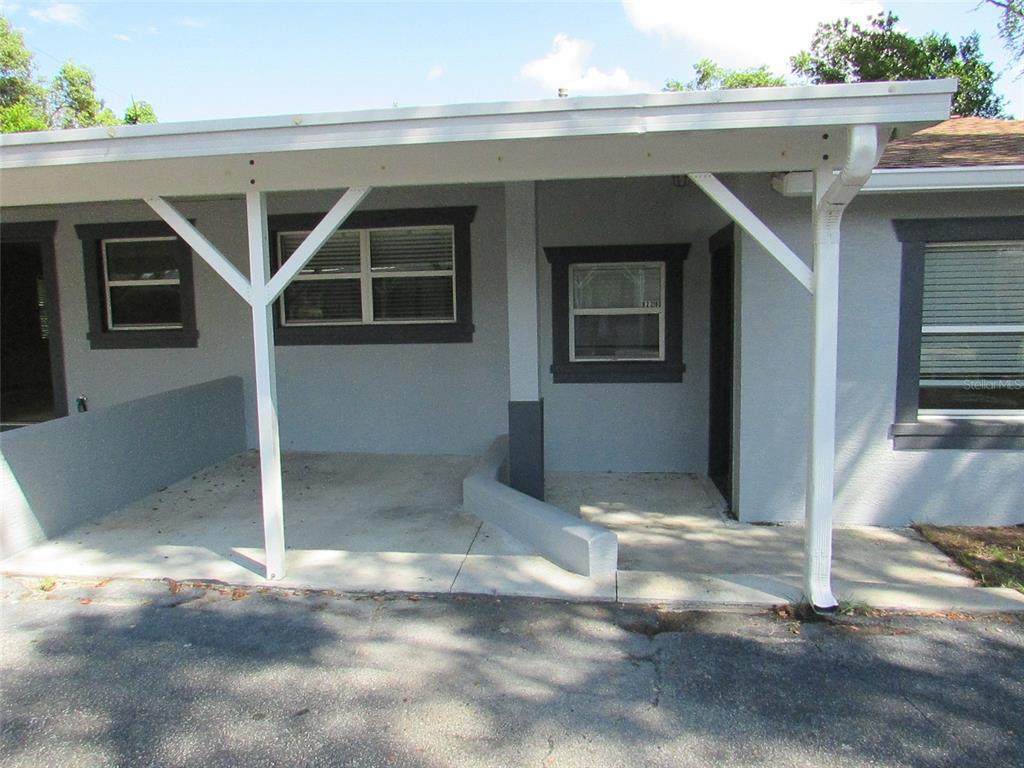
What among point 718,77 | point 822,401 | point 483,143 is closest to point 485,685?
point 822,401

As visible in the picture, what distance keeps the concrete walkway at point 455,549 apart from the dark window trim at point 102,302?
2029mm

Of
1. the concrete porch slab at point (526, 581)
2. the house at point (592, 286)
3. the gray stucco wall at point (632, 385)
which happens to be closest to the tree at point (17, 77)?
the house at point (592, 286)

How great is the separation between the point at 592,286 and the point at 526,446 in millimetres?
2135

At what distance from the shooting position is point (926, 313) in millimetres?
5434

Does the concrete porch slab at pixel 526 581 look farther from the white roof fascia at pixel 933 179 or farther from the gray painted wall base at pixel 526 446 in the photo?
the white roof fascia at pixel 933 179

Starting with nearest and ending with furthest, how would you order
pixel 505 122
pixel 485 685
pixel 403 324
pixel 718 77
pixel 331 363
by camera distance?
pixel 485 685 < pixel 505 122 < pixel 403 324 < pixel 331 363 < pixel 718 77

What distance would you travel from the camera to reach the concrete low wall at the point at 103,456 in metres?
4.81

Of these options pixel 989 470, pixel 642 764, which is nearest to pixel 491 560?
pixel 642 764

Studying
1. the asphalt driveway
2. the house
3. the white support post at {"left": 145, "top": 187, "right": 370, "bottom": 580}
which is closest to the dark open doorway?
the house

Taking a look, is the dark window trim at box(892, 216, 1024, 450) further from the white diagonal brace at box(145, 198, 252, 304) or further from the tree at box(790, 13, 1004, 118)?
the tree at box(790, 13, 1004, 118)

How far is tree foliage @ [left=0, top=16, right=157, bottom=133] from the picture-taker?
1978 cm

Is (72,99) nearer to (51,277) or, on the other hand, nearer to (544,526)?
(51,277)

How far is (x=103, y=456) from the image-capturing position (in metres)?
5.59

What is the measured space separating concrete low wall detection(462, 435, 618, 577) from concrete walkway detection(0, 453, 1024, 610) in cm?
8
